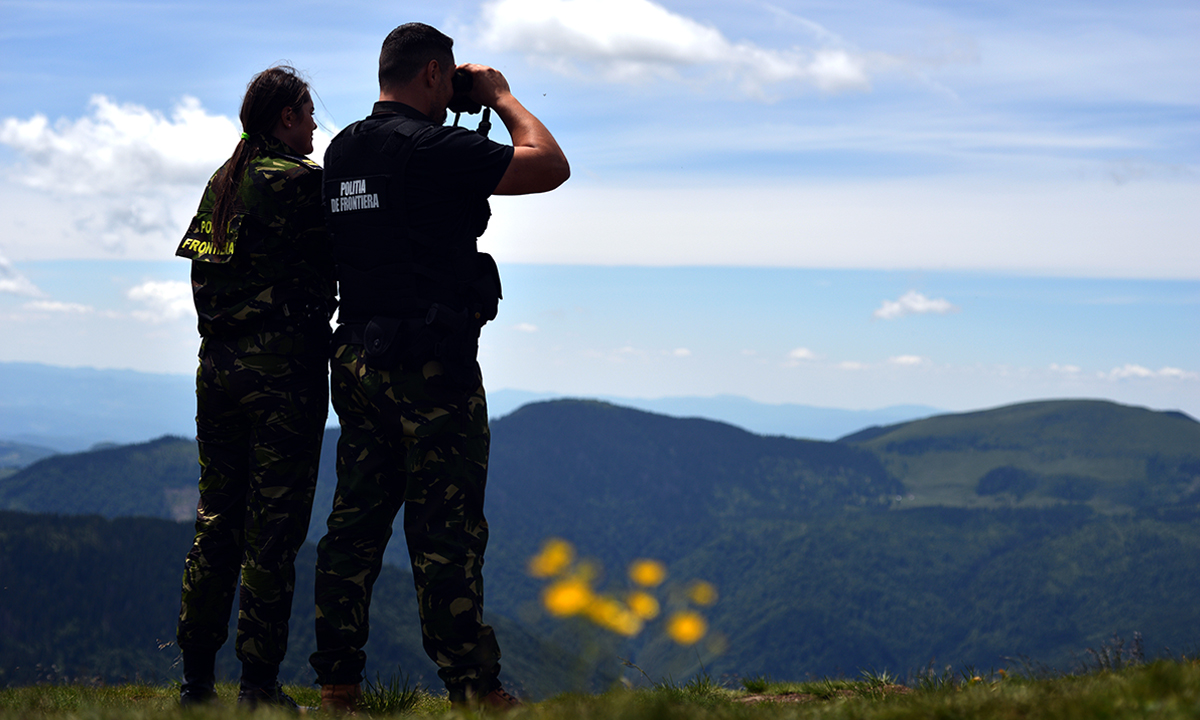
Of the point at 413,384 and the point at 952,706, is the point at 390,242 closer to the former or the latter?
the point at 413,384

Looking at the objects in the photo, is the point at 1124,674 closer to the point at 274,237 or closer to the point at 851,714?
the point at 851,714

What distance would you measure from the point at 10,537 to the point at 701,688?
588ft

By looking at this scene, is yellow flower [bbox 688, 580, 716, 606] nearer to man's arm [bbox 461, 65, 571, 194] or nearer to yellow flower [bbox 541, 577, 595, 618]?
yellow flower [bbox 541, 577, 595, 618]

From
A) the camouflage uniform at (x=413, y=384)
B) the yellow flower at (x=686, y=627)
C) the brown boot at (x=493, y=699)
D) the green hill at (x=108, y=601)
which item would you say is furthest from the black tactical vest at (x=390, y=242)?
the green hill at (x=108, y=601)

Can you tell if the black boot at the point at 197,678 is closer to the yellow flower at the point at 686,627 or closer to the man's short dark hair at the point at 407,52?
the man's short dark hair at the point at 407,52

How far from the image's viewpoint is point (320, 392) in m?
5.91

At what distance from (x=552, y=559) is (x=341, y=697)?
297cm

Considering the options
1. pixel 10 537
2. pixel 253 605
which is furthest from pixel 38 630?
pixel 253 605

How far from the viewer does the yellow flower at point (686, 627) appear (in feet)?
9.32

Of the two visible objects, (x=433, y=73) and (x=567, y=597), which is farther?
(x=433, y=73)

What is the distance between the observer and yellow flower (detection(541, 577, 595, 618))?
3.00 meters

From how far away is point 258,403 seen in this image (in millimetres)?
5672

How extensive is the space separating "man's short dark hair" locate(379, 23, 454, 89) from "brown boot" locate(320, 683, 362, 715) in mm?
3742

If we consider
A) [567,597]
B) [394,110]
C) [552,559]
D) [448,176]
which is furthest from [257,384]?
[567,597]
